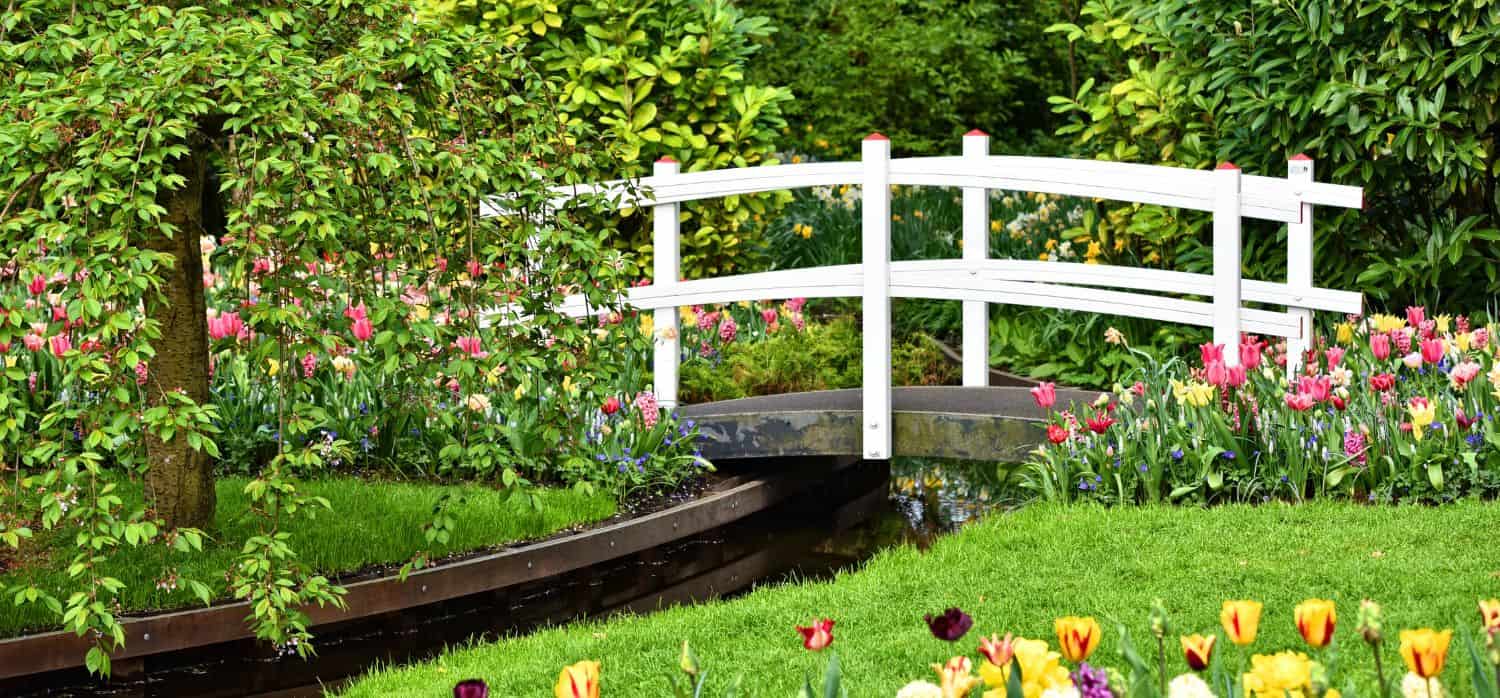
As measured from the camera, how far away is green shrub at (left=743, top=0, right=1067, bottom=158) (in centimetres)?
1297

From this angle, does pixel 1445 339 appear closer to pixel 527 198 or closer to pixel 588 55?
pixel 527 198

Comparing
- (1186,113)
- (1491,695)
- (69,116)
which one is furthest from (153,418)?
(1186,113)

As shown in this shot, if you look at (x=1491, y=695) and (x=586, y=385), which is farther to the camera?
(x=586, y=385)

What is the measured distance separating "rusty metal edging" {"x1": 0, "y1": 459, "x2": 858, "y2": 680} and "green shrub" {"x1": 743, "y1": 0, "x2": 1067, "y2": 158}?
6197mm

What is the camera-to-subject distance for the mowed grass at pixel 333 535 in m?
5.55

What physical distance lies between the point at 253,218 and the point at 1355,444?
3.84 metres

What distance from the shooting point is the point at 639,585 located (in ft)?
21.5

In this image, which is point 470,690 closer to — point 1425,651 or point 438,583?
point 1425,651

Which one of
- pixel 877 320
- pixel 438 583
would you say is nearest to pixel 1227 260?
pixel 877 320

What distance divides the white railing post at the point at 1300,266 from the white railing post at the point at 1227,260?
343 millimetres

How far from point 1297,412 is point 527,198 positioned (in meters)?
2.86

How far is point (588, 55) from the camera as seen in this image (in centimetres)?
933

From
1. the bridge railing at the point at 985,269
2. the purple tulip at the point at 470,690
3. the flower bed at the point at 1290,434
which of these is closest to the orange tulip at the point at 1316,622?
the purple tulip at the point at 470,690

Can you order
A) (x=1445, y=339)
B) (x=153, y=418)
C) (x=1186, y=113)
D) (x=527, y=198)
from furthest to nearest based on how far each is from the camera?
(x=1186, y=113) < (x=1445, y=339) < (x=527, y=198) < (x=153, y=418)
